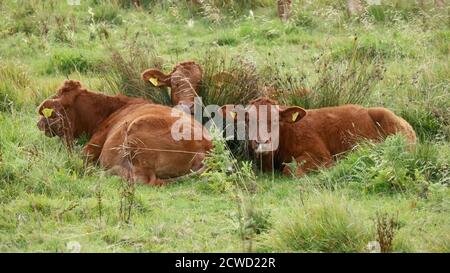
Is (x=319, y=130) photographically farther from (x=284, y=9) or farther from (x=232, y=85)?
(x=284, y=9)

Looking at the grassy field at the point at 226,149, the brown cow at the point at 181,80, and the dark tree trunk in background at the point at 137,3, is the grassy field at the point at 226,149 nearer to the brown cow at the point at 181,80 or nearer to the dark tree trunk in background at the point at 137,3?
the dark tree trunk in background at the point at 137,3

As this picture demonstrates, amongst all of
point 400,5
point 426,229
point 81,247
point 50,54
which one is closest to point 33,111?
point 50,54

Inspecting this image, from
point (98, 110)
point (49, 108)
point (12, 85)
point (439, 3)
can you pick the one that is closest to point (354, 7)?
point (439, 3)

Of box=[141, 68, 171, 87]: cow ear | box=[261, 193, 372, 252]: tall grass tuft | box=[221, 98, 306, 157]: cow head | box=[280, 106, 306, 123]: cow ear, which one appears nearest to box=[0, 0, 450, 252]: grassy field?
box=[261, 193, 372, 252]: tall grass tuft

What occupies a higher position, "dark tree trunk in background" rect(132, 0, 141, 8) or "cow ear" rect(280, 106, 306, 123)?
"cow ear" rect(280, 106, 306, 123)

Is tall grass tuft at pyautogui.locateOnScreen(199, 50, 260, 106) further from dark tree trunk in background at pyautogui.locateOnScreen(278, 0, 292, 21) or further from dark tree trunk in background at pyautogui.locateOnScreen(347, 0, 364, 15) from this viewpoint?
dark tree trunk in background at pyautogui.locateOnScreen(347, 0, 364, 15)

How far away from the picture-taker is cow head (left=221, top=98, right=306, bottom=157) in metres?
9.45

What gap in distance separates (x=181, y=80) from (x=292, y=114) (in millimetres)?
1480

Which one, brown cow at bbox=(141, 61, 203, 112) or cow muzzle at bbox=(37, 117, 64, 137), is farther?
brown cow at bbox=(141, 61, 203, 112)

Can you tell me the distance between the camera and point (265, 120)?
9.51 meters

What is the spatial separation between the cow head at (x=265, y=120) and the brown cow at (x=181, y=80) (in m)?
0.85

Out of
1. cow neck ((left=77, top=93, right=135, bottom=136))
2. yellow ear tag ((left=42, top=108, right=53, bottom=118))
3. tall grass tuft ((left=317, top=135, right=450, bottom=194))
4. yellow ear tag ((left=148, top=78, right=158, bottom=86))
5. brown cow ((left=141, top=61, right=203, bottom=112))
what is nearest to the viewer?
tall grass tuft ((left=317, top=135, right=450, bottom=194))

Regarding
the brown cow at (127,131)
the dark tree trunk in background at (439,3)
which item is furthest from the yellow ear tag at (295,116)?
the dark tree trunk in background at (439,3)

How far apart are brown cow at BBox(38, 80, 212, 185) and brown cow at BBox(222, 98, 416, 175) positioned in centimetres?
66
